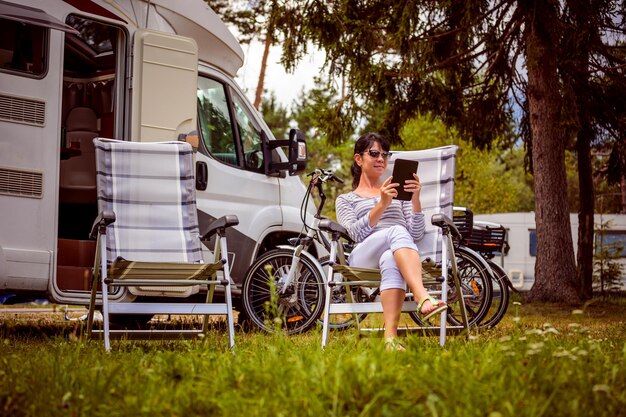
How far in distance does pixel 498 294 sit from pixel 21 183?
3637 mm

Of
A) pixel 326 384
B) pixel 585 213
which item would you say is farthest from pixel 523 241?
pixel 326 384

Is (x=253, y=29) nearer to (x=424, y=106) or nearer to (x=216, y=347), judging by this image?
(x=424, y=106)

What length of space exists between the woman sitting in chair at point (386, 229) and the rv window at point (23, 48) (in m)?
2.20

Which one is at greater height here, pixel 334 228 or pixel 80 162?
pixel 80 162

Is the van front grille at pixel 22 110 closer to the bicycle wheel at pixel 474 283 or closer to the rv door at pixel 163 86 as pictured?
the rv door at pixel 163 86

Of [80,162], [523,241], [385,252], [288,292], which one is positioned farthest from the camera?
[523,241]

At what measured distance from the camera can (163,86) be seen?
6.66 meters

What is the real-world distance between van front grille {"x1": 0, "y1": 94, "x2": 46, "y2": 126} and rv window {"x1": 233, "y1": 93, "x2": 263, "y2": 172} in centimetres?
198

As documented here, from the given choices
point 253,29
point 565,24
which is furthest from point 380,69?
point 253,29

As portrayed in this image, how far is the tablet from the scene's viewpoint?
5309 millimetres

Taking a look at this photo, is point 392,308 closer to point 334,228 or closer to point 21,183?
point 334,228

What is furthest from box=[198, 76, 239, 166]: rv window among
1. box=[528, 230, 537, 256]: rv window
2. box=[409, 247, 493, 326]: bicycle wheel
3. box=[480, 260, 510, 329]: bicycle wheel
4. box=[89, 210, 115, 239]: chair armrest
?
box=[528, 230, 537, 256]: rv window

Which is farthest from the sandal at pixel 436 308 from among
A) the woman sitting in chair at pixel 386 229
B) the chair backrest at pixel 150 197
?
the chair backrest at pixel 150 197

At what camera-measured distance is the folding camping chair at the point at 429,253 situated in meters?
5.10
